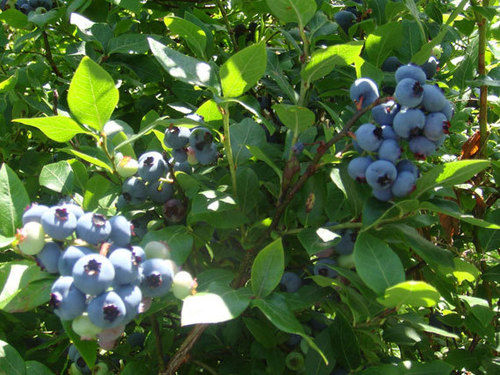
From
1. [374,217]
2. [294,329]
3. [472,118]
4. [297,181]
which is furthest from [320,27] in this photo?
[472,118]

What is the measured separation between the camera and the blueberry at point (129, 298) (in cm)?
89

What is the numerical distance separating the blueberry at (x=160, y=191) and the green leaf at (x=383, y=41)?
67 centimetres

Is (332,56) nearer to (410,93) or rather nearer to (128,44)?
(410,93)

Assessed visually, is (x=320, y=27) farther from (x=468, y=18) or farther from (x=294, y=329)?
(x=294, y=329)

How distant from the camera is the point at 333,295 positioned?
4.69 ft

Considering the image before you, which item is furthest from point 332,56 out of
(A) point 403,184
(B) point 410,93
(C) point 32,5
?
(C) point 32,5

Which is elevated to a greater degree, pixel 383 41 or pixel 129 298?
pixel 383 41

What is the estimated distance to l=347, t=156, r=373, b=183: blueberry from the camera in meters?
1.08

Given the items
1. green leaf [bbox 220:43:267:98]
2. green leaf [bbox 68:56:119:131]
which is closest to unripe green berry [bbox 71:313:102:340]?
green leaf [bbox 68:56:119:131]

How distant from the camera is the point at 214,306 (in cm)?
92

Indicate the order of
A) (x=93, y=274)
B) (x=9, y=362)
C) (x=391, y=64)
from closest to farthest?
1. (x=93, y=274)
2. (x=9, y=362)
3. (x=391, y=64)

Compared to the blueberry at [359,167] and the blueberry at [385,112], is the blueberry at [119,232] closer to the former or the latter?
the blueberry at [359,167]

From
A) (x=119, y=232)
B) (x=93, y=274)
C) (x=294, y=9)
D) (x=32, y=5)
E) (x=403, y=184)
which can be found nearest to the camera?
(x=93, y=274)

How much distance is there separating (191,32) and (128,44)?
0.44 meters
